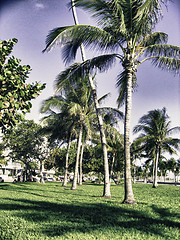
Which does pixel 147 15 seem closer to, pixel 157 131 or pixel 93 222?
pixel 93 222

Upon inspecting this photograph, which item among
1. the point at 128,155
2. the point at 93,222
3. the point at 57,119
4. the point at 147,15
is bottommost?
the point at 93,222

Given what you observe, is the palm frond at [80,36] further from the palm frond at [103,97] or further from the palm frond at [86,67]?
the palm frond at [103,97]

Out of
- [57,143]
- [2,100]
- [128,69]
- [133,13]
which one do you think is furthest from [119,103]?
[57,143]

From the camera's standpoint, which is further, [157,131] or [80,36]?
[157,131]

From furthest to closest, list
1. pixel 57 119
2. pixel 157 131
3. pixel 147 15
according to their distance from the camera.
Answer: pixel 157 131 → pixel 57 119 → pixel 147 15

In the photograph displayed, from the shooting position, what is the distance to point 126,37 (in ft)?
31.5

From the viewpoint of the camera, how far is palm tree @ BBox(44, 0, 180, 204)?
356 inches

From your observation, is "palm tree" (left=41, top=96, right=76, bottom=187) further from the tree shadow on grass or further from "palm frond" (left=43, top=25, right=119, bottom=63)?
the tree shadow on grass

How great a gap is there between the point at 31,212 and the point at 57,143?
18787 millimetres

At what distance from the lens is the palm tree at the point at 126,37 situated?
9.05m

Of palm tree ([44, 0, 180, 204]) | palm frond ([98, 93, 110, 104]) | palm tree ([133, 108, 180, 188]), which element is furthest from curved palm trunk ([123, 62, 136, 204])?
palm tree ([133, 108, 180, 188])

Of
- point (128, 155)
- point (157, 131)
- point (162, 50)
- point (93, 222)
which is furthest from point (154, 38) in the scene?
point (157, 131)

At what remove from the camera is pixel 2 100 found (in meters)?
3.50

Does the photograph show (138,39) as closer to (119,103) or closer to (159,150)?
(119,103)
